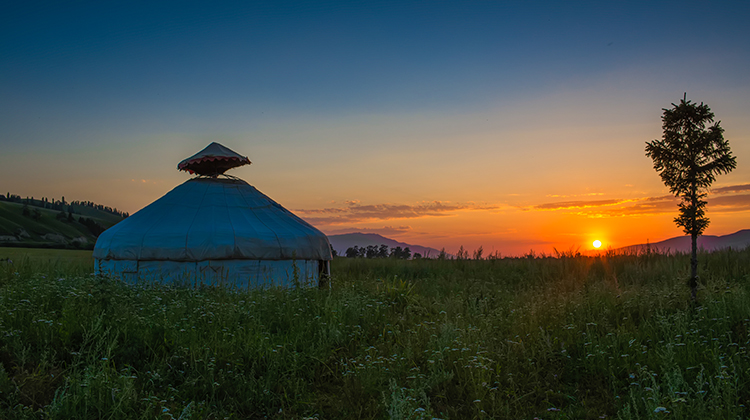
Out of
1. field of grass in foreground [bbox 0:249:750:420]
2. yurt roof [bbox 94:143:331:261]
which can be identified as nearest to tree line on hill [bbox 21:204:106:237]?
yurt roof [bbox 94:143:331:261]

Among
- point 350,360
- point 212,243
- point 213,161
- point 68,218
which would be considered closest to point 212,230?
point 212,243

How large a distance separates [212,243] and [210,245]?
0.19 ft

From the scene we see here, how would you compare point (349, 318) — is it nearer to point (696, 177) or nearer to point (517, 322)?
point (517, 322)

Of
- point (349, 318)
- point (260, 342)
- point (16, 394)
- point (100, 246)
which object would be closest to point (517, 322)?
point (349, 318)

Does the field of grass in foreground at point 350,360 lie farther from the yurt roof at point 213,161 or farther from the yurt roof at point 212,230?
the yurt roof at point 213,161

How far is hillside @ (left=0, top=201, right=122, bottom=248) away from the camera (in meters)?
59.1

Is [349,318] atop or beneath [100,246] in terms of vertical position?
beneath

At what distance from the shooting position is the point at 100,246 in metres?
10.4

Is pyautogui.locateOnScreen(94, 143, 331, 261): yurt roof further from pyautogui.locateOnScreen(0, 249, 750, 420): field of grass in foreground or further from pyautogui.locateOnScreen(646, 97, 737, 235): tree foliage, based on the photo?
pyautogui.locateOnScreen(646, 97, 737, 235): tree foliage

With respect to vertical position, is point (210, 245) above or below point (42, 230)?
below

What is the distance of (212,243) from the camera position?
9359mm

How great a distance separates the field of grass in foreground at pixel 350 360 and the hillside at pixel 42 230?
5975cm

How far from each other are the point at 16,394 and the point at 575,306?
19.2ft

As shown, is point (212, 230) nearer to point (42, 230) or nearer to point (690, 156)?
point (690, 156)
